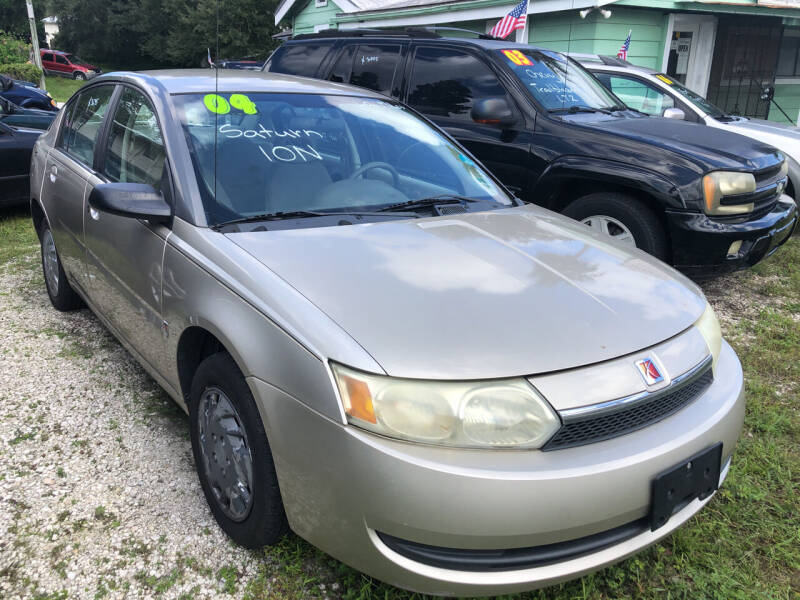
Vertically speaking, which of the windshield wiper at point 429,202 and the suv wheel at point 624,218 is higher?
the windshield wiper at point 429,202

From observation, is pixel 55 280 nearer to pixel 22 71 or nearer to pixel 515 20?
pixel 515 20

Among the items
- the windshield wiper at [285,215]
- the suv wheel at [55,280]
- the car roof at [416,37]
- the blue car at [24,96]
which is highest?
the car roof at [416,37]

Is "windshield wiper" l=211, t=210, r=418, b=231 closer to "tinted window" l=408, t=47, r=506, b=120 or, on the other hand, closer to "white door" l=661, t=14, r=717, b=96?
"tinted window" l=408, t=47, r=506, b=120

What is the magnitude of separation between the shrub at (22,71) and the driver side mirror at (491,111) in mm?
21984

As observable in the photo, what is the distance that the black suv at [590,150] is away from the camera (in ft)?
14.2

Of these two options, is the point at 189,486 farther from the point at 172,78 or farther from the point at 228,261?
the point at 172,78

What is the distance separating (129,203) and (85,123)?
1.63 meters

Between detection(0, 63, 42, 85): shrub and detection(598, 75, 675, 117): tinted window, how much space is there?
21.1 metres

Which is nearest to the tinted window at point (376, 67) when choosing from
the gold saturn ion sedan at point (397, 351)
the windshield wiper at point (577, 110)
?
the windshield wiper at point (577, 110)

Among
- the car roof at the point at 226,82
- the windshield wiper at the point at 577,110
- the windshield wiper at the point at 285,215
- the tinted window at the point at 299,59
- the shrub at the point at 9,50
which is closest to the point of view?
the windshield wiper at the point at 285,215

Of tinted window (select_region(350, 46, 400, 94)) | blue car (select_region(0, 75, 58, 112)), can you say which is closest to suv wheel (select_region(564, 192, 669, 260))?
tinted window (select_region(350, 46, 400, 94))

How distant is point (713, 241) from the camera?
14.1 feet

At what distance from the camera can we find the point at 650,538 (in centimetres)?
188

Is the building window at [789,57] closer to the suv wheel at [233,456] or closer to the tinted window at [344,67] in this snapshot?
the tinted window at [344,67]
